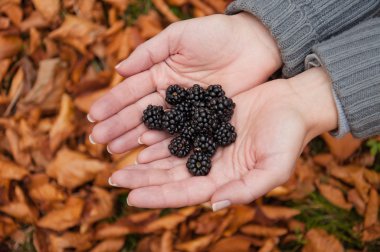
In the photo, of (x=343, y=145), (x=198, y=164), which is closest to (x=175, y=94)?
(x=198, y=164)

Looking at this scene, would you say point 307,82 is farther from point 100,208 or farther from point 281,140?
point 100,208

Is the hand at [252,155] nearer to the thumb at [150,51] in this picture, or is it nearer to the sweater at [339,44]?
the sweater at [339,44]

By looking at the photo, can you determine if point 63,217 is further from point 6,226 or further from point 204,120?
point 204,120

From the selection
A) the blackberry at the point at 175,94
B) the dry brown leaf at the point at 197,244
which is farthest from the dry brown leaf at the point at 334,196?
the blackberry at the point at 175,94

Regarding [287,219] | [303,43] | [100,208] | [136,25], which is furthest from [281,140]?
[136,25]

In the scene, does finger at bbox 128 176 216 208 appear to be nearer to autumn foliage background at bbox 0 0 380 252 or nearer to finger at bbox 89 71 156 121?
finger at bbox 89 71 156 121

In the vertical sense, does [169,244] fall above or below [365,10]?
below
